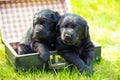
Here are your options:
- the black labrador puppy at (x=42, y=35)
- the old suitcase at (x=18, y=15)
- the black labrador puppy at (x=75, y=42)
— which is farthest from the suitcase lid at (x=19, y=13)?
the black labrador puppy at (x=75, y=42)

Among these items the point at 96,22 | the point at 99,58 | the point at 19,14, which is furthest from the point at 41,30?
the point at 96,22

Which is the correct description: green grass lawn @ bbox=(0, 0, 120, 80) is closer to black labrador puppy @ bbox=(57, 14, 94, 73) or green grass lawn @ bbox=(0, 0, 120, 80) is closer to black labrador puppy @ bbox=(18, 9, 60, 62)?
black labrador puppy @ bbox=(57, 14, 94, 73)

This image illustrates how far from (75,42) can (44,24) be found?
1.21ft

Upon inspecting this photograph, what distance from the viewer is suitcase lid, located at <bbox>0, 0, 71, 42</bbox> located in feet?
15.9

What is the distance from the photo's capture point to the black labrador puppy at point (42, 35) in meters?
3.89

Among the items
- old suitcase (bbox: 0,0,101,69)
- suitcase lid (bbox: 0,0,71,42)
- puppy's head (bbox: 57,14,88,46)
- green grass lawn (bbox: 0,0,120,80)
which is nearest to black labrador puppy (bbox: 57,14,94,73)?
puppy's head (bbox: 57,14,88,46)

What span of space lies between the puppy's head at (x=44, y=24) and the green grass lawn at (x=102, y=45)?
16.5 inches

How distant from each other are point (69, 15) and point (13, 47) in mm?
899

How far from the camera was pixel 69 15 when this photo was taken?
391 centimetres

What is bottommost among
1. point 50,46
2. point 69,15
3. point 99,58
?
point 99,58

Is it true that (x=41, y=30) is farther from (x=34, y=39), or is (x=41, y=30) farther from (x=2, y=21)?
→ (x=2, y=21)

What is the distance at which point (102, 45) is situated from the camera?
203 inches

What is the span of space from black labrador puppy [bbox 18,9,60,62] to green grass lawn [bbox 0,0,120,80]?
24 centimetres

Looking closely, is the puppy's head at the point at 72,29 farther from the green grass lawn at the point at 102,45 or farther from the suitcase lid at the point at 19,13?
the suitcase lid at the point at 19,13
